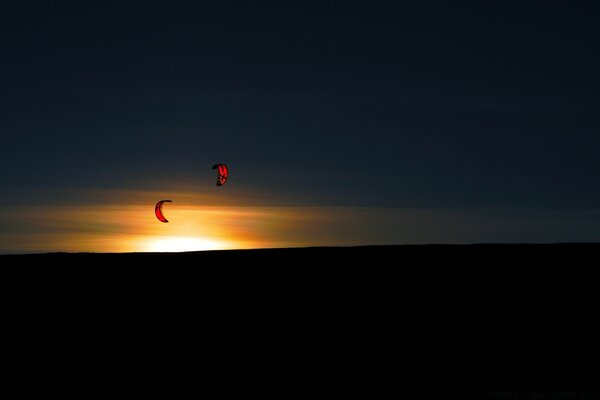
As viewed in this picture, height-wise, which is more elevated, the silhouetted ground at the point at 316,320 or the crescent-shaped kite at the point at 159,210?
the crescent-shaped kite at the point at 159,210

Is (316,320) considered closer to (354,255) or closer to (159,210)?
(354,255)

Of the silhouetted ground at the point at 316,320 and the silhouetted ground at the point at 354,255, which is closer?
the silhouetted ground at the point at 316,320

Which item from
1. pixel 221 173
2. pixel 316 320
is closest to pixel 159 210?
pixel 221 173

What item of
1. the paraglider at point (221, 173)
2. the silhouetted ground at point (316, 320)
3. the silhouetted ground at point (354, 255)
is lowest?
the silhouetted ground at point (316, 320)

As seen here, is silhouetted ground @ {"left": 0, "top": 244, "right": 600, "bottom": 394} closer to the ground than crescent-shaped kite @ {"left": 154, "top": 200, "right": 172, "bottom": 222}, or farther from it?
closer to the ground

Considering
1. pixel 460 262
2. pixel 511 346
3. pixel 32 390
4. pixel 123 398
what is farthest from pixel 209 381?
pixel 460 262

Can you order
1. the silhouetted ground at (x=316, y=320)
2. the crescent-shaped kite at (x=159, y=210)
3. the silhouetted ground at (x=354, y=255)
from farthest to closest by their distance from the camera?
1. the crescent-shaped kite at (x=159, y=210)
2. the silhouetted ground at (x=354, y=255)
3. the silhouetted ground at (x=316, y=320)

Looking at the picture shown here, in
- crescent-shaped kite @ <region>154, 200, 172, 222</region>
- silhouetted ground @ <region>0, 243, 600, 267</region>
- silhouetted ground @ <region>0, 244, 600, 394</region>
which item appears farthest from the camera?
crescent-shaped kite @ <region>154, 200, 172, 222</region>

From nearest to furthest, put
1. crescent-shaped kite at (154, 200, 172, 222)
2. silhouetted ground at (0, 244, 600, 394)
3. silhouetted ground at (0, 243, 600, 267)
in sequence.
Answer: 1. silhouetted ground at (0, 244, 600, 394)
2. silhouetted ground at (0, 243, 600, 267)
3. crescent-shaped kite at (154, 200, 172, 222)

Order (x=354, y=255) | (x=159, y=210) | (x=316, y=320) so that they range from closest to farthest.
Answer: (x=316, y=320)
(x=354, y=255)
(x=159, y=210)

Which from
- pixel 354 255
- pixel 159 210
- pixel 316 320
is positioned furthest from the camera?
pixel 159 210

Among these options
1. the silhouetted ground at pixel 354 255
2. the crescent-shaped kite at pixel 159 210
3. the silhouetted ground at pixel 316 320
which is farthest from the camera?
the crescent-shaped kite at pixel 159 210
